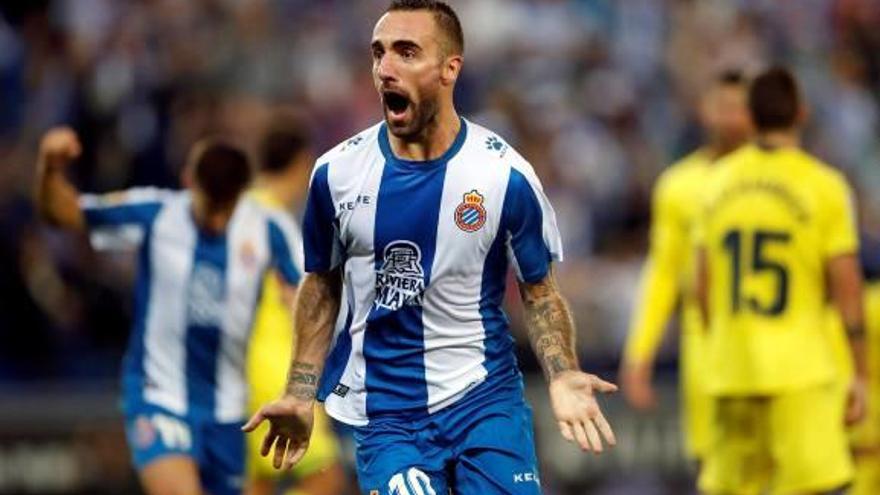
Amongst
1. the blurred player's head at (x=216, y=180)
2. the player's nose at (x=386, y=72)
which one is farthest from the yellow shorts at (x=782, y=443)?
the player's nose at (x=386, y=72)

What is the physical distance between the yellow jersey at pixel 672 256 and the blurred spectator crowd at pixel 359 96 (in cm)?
293

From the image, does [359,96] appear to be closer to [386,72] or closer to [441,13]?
[441,13]

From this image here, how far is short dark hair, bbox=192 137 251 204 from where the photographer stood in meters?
11.3

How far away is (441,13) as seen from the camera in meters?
8.45

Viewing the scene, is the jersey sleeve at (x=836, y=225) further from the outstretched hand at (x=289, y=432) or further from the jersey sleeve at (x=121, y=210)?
the outstretched hand at (x=289, y=432)

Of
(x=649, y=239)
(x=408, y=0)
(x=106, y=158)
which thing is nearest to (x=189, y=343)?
(x=408, y=0)

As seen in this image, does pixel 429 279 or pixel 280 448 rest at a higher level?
pixel 429 279

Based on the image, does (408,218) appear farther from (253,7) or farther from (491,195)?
(253,7)

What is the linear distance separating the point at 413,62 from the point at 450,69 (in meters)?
0.19

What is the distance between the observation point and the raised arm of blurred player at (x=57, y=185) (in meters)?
11.0

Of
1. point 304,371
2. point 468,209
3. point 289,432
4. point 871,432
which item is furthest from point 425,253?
point 871,432

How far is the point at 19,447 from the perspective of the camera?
625 inches

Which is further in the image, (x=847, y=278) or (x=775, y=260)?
(x=775, y=260)

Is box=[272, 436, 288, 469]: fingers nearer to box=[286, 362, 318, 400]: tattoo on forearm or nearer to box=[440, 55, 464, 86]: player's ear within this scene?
box=[286, 362, 318, 400]: tattoo on forearm
